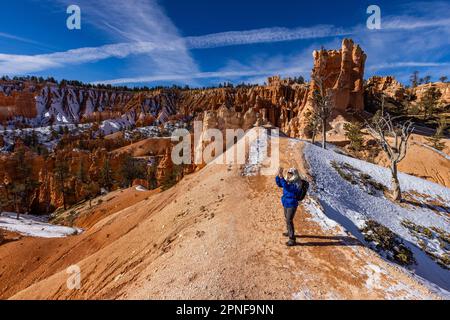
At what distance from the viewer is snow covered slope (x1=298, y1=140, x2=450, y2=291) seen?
9727 millimetres

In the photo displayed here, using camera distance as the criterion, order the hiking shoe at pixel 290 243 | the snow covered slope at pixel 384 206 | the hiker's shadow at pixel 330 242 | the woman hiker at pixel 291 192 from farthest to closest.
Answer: the snow covered slope at pixel 384 206
the hiker's shadow at pixel 330 242
the hiking shoe at pixel 290 243
the woman hiker at pixel 291 192

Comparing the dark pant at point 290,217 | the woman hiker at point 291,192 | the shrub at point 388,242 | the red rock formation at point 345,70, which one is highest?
the red rock formation at point 345,70

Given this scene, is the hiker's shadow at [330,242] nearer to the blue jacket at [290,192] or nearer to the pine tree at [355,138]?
the blue jacket at [290,192]

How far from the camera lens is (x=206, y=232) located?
347 inches

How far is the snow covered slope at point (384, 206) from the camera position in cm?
973

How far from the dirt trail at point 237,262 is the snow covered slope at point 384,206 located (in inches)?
86.2

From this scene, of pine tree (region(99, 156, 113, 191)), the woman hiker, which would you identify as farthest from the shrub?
pine tree (region(99, 156, 113, 191))

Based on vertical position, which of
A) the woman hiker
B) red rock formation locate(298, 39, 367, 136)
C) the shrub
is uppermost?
red rock formation locate(298, 39, 367, 136)

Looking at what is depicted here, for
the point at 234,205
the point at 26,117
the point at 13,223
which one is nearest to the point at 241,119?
the point at 234,205

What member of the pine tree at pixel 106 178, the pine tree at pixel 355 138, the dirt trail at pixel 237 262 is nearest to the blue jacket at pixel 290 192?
the dirt trail at pixel 237 262

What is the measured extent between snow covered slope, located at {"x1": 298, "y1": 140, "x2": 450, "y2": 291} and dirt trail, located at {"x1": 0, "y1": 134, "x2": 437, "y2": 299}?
7.18 feet

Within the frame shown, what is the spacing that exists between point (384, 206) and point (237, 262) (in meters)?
10.2

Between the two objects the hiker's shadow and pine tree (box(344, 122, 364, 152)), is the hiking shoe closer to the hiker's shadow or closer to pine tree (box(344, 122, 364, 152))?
the hiker's shadow
